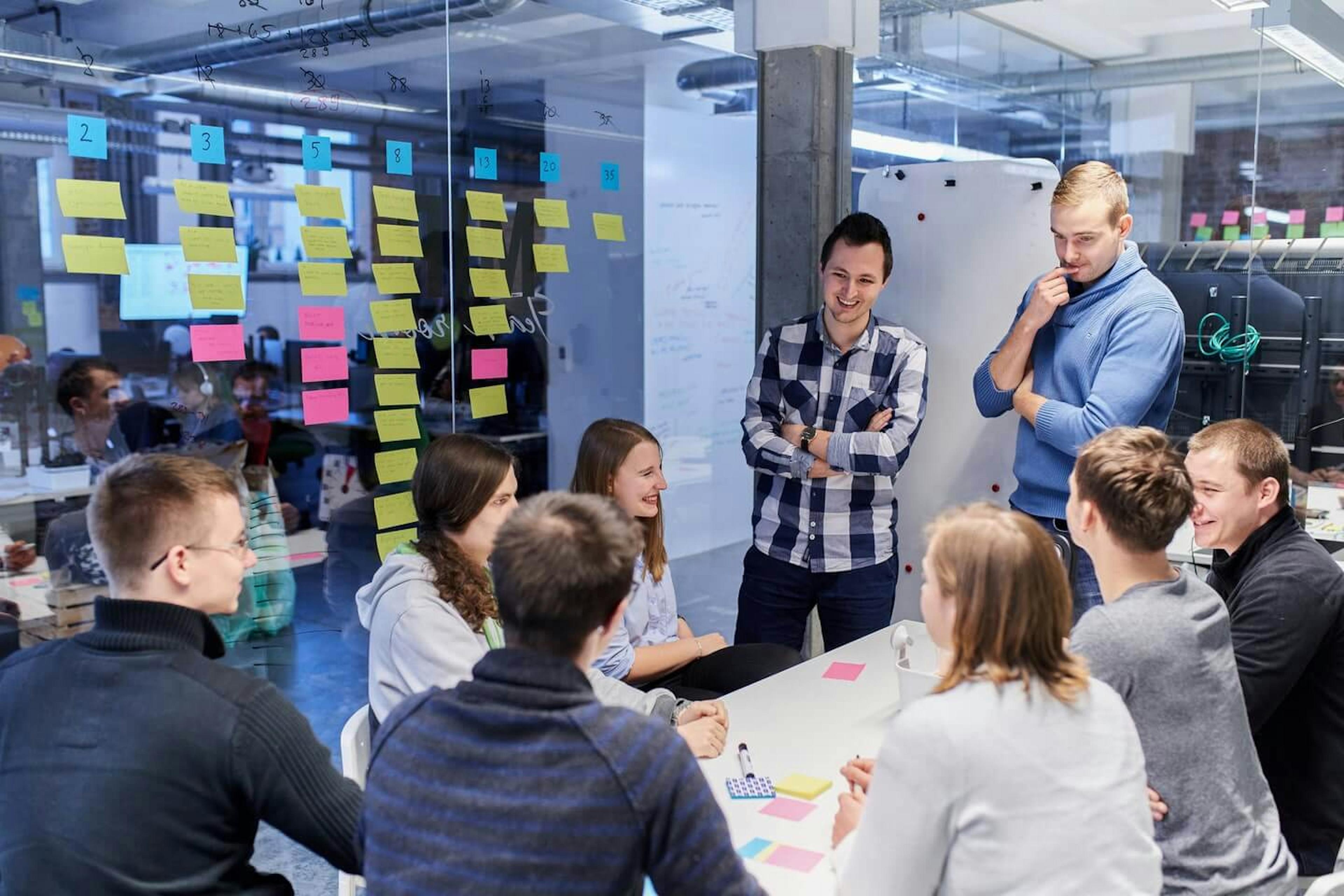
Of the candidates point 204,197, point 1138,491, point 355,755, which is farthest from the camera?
point 204,197

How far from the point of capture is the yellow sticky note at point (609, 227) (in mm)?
3865

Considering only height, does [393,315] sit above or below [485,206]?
below

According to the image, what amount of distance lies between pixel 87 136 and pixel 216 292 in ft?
1.45

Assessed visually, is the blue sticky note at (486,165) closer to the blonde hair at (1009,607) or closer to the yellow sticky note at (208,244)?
the yellow sticky note at (208,244)

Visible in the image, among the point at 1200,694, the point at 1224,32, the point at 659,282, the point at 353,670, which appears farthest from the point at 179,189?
the point at 1224,32

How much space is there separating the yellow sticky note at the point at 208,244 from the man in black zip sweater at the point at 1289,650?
2.25m

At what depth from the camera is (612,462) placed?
2.87 meters

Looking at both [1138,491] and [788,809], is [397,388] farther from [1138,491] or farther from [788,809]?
[1138,491]

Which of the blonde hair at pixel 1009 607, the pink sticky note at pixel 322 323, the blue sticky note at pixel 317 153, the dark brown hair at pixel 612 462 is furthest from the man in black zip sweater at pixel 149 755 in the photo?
the blue sticky note at pixel 317 153

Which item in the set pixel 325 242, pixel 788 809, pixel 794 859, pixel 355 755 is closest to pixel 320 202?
pixel 325 242

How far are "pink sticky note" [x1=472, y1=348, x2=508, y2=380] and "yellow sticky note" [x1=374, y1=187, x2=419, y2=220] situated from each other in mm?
439

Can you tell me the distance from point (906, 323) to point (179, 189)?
2184mm

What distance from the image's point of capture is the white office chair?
2.06 meters

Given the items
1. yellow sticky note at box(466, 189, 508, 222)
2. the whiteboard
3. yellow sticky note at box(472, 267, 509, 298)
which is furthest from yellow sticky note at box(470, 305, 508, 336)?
the whiteboard
